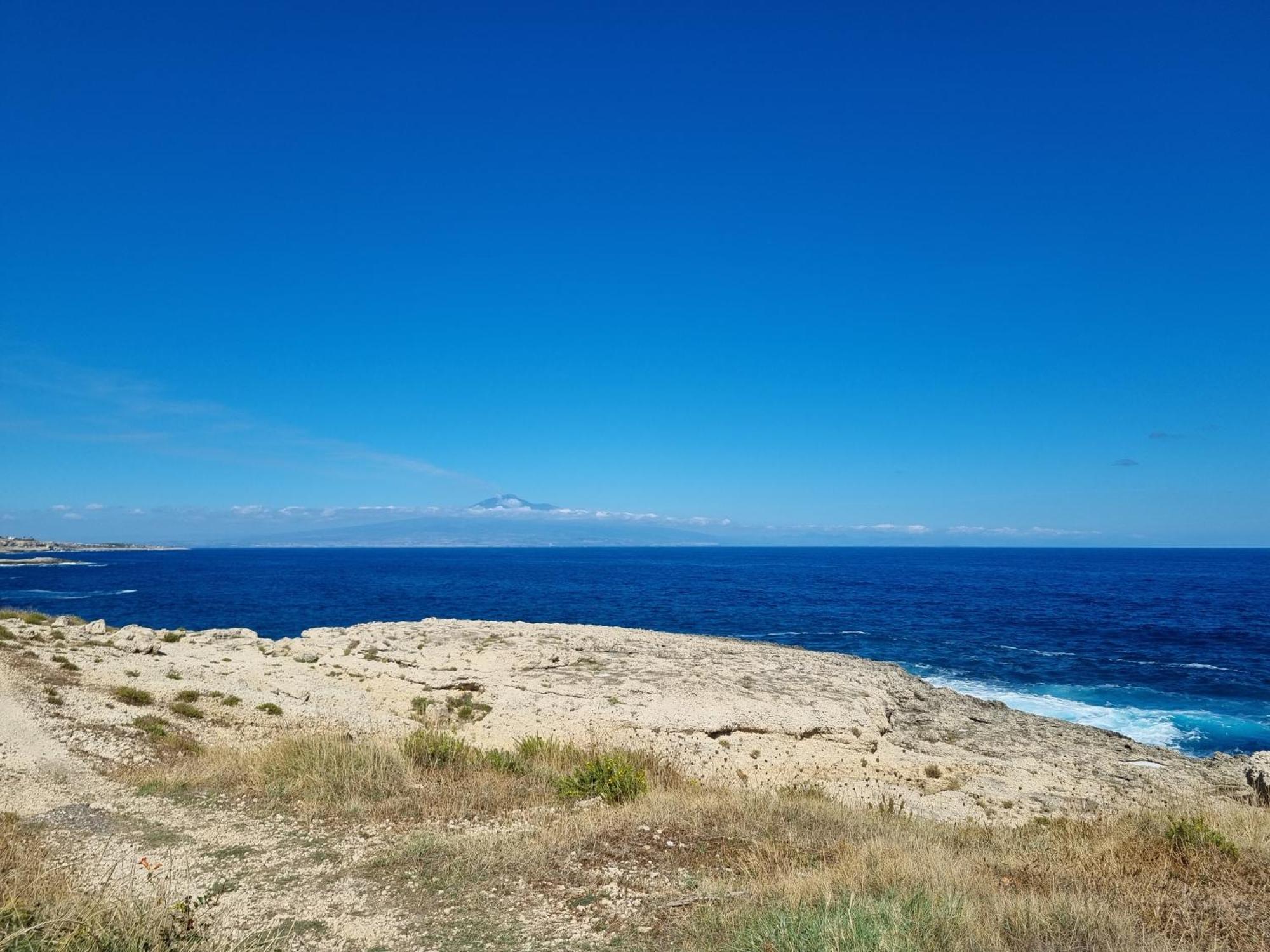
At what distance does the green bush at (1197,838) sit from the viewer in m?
8.75

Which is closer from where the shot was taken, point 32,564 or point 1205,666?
point 1205,666

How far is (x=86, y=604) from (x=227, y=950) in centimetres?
7844

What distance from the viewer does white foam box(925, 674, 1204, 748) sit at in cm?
2641

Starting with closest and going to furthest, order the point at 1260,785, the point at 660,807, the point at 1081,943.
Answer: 1. the point at 1081,943
2. the point at 660,807
3. the point at 1260,785

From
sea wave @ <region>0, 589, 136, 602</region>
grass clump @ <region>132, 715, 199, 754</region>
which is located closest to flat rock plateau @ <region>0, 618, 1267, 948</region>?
grass clump @ <region>132, 715, 199, 754</region>

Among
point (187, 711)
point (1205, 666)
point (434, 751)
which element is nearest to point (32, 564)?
point (187, 711)

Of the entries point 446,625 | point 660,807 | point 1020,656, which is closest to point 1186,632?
point 1020,656

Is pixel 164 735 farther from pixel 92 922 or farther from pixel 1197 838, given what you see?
pixel 1197 838

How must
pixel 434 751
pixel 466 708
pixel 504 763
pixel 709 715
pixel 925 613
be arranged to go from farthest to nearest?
pixel 925 613, pixel 709 715, pixel 466 708, pixel 504 763, pixel 434 751

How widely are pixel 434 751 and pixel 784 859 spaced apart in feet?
23.7

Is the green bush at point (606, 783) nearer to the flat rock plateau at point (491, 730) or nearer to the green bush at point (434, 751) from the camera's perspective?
the green bush at point (434, 751)

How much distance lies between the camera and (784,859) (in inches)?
333

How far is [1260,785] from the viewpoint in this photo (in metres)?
16.2

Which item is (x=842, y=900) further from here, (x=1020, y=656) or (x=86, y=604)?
(x=86, y=604)
